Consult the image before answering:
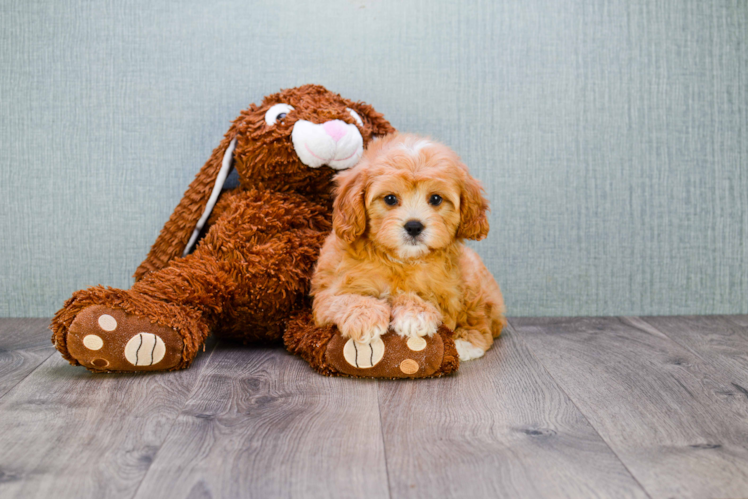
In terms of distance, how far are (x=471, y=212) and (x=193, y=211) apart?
2.89 feet

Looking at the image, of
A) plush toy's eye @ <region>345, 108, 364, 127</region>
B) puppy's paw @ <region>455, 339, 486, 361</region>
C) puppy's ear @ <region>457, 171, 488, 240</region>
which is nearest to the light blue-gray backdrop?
plush toy's eye @ <region>345, 108, 364, 127</region>

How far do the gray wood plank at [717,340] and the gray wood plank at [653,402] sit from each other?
3 cm

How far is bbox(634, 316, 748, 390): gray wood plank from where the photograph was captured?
177 cm

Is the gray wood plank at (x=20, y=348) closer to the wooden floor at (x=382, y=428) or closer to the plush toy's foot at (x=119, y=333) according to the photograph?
the wooden floor at (x=382, y=428)

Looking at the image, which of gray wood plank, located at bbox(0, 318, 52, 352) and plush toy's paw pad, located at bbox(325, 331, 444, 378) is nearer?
plush toy's paw pad, located at bbox(325, 331, 444, 378)

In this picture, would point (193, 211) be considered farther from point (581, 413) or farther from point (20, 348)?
point (581, 413)

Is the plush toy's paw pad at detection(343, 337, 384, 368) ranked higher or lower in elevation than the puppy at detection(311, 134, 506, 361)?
lower

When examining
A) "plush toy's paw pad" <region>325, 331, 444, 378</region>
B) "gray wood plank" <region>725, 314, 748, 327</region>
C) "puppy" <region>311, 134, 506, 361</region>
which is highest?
"puppy" <region>311, 134, 506, 361</region>

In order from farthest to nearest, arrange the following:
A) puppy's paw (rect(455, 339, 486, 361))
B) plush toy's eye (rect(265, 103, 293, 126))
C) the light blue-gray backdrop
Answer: the light blue-gray backdrop, plush toy's eye (rect(265, 103, 293, 126)), puppy's paw (rect(455, 339, 486, 361))

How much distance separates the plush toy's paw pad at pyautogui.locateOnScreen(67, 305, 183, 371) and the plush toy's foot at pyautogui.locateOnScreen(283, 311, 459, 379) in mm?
405

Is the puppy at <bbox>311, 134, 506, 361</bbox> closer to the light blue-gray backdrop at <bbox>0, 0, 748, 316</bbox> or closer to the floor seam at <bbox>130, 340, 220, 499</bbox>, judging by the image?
the floor seam at <bbox>130, 340, 220, 499</bbox>

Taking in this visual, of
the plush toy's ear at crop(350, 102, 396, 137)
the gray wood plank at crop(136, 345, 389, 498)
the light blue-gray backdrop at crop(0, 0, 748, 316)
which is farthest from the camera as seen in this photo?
the light blue-gray backdrop at crop(0, 0, 748, 316)

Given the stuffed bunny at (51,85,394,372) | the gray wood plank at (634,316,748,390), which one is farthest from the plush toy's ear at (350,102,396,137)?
the gray wood plank at (634,316,748,390)

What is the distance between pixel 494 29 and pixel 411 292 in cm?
113
